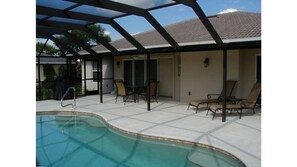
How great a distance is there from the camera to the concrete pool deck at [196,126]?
5.46 m

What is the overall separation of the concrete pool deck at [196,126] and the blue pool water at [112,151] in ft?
0.86

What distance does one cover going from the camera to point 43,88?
51.5ft

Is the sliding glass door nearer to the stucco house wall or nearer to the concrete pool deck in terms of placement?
the stucco house wall

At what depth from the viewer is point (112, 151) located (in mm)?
6273

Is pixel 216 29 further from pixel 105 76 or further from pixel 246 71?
pixel 105 76

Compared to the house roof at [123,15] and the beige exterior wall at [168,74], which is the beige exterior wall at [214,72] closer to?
the beige exterior wall at [168,74]


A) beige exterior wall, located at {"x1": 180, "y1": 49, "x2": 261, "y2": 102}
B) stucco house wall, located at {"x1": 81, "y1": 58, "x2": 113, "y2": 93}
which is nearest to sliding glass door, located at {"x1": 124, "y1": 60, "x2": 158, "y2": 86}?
stucco house wall, located at {"x1": 81, "y1": 58, "x2": 113, "y2": 93}

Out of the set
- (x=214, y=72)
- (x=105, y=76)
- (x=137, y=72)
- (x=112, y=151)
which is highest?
(x=137, y=72)

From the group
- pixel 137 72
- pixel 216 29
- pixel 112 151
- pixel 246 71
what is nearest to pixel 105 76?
pixel 137 72

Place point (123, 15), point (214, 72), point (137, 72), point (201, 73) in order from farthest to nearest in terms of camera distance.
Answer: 1. point (137, 72)
2. point (201, 73)
3. point (214, 72)
4. point (123, 15)

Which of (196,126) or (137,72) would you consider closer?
(196,126)

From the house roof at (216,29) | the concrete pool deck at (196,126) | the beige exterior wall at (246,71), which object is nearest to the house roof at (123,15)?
the house roof at (216,29)

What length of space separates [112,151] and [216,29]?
6.95 m
